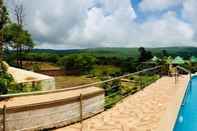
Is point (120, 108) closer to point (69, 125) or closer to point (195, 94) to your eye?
point (69, 125)

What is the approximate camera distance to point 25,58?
122 ft

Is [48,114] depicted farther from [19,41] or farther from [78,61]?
[78,61]

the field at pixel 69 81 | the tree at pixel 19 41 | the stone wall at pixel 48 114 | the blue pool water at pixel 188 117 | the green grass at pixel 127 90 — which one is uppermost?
the tree at pixel 19 41

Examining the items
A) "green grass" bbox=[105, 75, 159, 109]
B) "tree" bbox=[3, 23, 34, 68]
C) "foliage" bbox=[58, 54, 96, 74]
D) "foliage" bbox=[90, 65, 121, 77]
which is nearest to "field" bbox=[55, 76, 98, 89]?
"foliage" bbox=[90, 65, 121, 77]

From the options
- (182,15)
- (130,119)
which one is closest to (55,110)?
(130,119)

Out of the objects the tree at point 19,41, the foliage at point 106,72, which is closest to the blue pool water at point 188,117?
the foliage at point 106,72

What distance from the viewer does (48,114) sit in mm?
7086

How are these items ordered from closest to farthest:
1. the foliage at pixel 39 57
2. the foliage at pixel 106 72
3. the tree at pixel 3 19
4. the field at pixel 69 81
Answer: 1. the tree at pixel 3 19
2. the field at pixel 69 81
3. the foliage at pixel 106 72
4. the foliage at pixel 39 57

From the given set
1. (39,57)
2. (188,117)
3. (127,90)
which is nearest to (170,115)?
(188,117)

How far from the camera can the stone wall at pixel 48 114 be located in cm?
653

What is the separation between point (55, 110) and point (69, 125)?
552 mm

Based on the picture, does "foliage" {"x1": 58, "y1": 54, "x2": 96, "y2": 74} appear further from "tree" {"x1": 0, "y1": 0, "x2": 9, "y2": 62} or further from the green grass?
"tree" {"x1": 0, "y1": 0, "x2": 9, "y2": 62}

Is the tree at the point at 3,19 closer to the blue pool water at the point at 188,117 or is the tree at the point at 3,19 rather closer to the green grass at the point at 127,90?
the green grass at the point at 127,90

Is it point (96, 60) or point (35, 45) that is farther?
point (96, 60)
